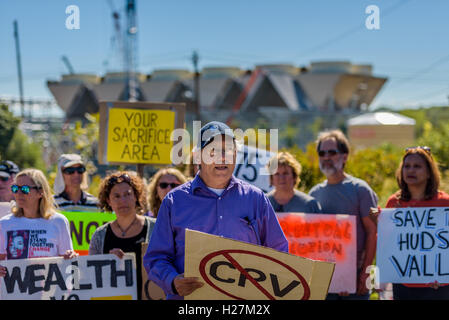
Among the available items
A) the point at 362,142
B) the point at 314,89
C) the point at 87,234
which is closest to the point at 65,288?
the point at 87,234

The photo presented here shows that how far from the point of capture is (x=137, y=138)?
559cm

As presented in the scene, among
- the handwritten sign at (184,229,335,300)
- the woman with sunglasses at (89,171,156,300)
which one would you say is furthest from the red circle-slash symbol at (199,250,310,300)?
the woman with sunglasses at (89,171,156,300)

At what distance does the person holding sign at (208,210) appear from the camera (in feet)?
8.51

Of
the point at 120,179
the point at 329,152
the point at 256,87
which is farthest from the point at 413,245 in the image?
the point at 256,87

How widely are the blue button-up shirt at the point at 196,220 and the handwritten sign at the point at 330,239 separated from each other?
70.3 inches

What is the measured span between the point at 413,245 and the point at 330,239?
27.2 inches

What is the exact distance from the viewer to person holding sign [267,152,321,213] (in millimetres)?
4402

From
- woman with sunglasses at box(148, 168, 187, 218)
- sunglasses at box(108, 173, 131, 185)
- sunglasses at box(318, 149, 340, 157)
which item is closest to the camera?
sunglasses at box(108, 173, 131, 185)

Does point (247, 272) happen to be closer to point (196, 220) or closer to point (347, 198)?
point (196, 220)

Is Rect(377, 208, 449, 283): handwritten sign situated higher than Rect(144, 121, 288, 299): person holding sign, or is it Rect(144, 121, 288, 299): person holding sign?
Rect(144, 121, 288, 299): person holding sign

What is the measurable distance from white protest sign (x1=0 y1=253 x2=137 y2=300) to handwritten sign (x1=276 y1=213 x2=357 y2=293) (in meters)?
1.29

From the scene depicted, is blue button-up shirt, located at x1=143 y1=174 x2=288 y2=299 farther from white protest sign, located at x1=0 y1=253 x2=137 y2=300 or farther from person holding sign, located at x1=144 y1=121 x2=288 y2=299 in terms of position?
white protest sign, located at x1=0 y1=253 x2=137 y2=300

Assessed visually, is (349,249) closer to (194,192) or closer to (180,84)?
(194,192)
